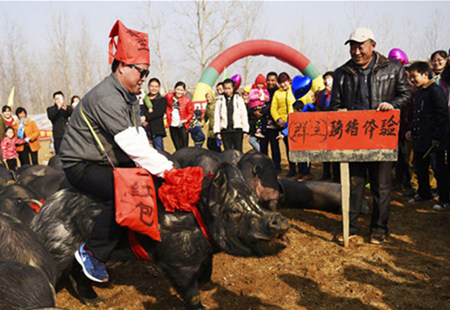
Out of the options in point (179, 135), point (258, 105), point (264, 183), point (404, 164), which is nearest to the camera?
point (264, 183)

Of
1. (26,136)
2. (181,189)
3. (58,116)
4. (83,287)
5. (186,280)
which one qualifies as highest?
(58,116)

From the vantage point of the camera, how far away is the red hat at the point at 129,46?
2.81 meters

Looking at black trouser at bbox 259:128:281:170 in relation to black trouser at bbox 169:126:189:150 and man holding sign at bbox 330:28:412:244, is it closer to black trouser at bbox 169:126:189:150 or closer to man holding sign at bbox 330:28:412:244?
black trouser at bbox 169:126:189:150

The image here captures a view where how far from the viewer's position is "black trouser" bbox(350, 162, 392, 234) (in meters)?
4.40

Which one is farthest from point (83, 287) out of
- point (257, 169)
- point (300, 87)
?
point (300, 87)

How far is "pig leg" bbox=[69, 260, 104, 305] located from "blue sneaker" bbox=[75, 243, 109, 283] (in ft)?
1.69

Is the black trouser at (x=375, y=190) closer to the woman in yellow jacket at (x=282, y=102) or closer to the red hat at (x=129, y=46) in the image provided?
the red hat at (x=129, y=46)

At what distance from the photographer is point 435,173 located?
5707 mm

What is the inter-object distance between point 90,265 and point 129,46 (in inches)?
70.4

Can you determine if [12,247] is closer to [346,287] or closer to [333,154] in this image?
[346,287]

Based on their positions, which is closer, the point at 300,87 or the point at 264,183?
the point at 264,183

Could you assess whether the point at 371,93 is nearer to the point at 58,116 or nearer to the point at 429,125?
the point at 429,125

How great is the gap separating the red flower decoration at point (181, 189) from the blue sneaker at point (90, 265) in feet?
2.81

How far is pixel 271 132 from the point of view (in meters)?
8.45
